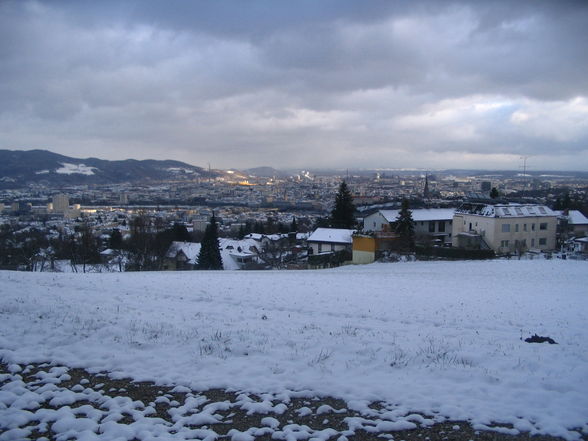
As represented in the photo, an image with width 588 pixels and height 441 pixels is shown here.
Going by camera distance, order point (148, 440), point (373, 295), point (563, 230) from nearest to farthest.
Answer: point (148, 440)
point (373, 295)
point (563, 230)

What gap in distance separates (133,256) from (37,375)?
95.5 ft

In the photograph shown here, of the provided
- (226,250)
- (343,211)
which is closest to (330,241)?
(343,211)

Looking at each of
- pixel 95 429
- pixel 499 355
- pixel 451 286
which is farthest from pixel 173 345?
pixel 451 286

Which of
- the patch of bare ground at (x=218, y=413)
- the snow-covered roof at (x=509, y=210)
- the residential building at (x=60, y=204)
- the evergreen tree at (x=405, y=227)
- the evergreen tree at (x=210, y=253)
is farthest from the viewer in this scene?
the residential building at (x=60, y=204)

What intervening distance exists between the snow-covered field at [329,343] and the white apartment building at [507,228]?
21217 millimetres

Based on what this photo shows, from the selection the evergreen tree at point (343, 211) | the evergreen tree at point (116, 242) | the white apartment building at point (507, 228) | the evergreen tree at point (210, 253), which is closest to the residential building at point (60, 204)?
the evergreen tree at point (116, 242)

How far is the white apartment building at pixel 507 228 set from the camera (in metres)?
34.1

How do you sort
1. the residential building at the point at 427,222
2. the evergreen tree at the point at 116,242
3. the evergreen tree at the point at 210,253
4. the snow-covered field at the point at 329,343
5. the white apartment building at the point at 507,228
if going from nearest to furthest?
the snow-covered field at the point at 329,343 → the white apartment building at the point at 507,228 → the evergreen tree at the point at 210,253 → the evergreen tree at the point at 116,242 → the residential building at the point at 427,222

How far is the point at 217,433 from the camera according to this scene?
15.2 feet

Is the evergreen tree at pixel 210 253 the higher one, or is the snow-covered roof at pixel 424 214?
the snow-covered roof at pixel 424 214

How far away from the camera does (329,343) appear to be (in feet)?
25.0

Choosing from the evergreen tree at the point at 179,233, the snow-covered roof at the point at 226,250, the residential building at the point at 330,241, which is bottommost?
the snow-covered roof at the point at 226,250

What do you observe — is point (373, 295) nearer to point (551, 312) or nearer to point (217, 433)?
point (551, 312)

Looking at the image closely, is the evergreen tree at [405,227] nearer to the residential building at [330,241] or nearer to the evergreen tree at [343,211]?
the residential building at [330,241]
